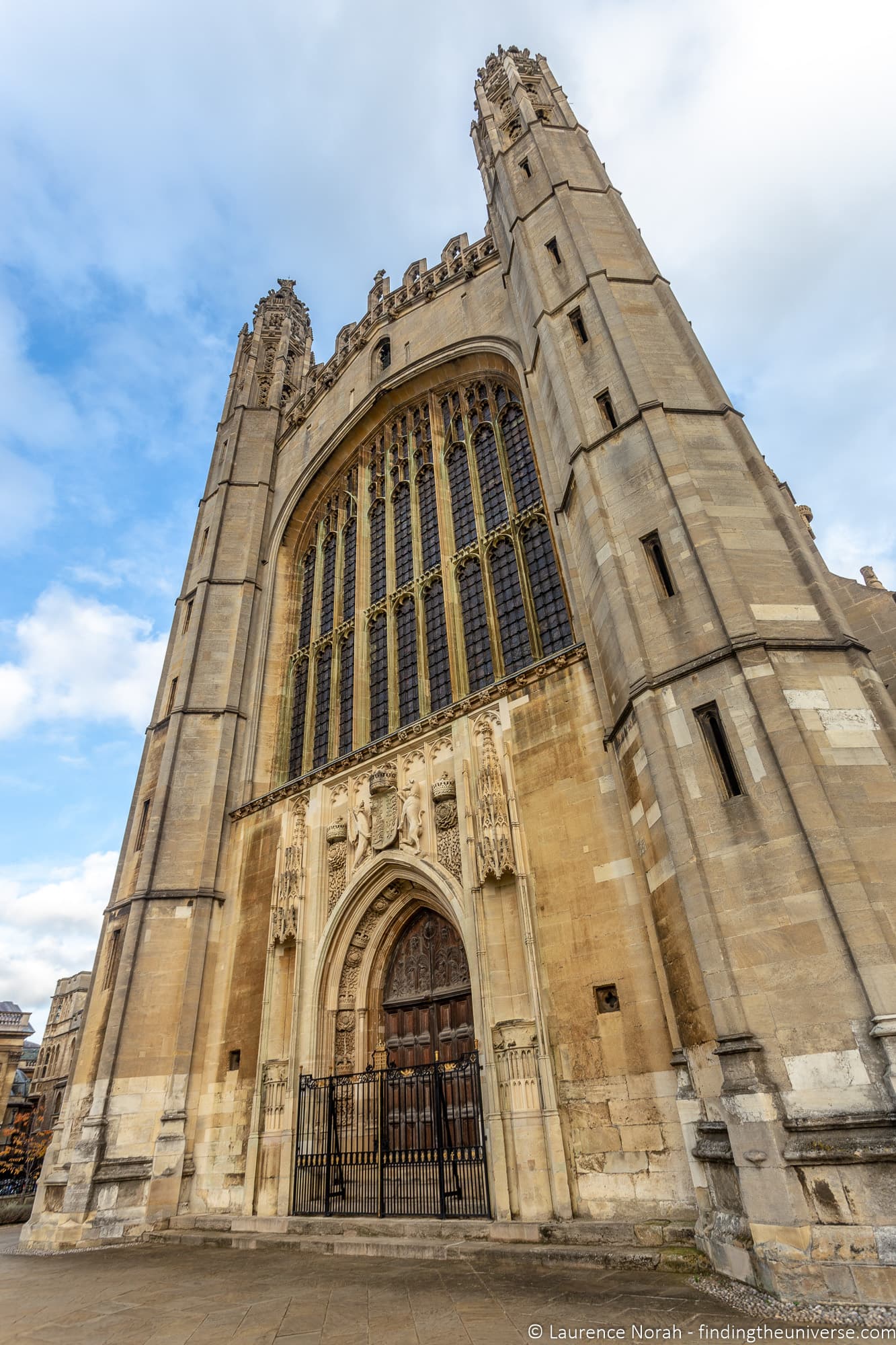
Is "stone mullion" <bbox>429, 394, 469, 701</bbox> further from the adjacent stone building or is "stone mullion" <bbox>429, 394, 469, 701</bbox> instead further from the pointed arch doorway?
the adjacent stone building

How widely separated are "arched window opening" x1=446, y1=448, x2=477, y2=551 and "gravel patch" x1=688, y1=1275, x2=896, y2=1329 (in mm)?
12268

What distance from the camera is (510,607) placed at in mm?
13477

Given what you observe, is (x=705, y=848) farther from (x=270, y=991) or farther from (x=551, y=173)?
(x=551, y=173)

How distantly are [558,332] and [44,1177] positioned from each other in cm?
1621

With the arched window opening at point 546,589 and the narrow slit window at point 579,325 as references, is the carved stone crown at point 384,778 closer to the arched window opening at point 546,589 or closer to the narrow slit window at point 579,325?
the arched window opening at point 546,589

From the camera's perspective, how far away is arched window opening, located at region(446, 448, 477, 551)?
15305 millimetres

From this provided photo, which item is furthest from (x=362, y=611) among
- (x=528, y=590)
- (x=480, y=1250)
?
(x=480, y=1250)

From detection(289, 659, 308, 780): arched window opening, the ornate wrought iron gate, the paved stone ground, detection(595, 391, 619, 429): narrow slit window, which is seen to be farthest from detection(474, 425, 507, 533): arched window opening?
the paved stone ground

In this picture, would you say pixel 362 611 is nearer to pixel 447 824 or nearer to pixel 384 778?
pixel 384 778

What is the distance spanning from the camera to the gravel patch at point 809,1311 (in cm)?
473

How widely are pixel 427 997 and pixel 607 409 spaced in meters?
9.38

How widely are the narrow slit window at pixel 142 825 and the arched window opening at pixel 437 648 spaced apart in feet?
21.4

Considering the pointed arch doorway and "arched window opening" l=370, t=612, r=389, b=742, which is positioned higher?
"arched window opening" l=370, t=612, r=389, b=742

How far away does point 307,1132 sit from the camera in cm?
1041
